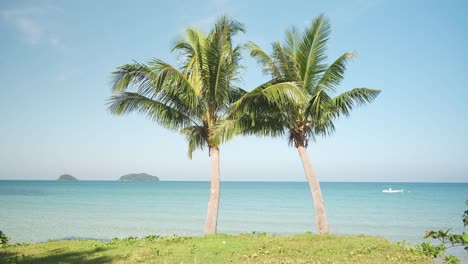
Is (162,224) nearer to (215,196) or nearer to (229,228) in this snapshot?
(229,228)

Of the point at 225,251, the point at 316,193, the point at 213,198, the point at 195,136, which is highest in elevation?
the point at 195,136

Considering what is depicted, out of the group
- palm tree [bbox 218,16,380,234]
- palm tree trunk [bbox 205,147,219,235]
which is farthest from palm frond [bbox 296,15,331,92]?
palm tree trunk [bbox 205,147,219,235]

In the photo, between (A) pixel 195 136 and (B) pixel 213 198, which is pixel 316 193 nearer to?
(B) pixel 213 198

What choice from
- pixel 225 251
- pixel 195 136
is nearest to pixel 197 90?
pixel 195 136

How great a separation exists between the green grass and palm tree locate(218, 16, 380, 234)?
2.71 metres

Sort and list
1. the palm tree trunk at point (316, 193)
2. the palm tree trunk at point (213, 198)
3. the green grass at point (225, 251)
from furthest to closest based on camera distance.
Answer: the palm tree trunk at point (213, 198) → the palm tree trunk at point (316, 193) → the green grass at point (225, 251)

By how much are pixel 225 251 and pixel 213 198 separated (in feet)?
13.2

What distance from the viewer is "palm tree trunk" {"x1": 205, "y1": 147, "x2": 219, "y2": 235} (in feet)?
45.8

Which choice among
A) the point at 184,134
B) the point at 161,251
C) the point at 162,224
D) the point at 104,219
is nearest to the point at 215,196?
the point at 184,134

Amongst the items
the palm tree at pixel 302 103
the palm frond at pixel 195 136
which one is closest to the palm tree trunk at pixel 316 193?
the palm tree at pixel 302 103

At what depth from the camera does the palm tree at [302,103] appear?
44.8 feet

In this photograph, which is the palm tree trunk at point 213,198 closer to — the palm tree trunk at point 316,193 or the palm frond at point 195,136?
the palm frond at point 195,136

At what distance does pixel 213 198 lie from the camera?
553 inches

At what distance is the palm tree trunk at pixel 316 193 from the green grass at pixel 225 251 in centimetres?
138
